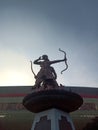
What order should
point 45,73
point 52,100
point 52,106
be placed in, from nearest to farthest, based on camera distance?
point 52,100, point 52,106, point 45,73

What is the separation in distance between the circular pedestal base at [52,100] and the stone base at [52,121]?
0.17 meters

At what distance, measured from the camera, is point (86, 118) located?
74.2 ft

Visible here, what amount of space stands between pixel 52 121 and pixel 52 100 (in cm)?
66

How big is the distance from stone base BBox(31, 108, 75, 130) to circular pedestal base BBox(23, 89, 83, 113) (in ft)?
0.55

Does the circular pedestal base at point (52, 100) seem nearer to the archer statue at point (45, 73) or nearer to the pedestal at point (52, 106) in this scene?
the pedestal at point (52, 106)

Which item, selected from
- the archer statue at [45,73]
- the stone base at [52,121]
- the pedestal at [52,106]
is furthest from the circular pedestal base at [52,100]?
the archer statue at [45,73]

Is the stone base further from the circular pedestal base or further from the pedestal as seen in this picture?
the circular pedestal base

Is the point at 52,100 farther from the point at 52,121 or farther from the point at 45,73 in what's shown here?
the point at 45,73

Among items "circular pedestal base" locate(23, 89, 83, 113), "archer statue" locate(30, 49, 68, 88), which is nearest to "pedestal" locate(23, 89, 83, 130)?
"circular pedestal base" locate(23, 89, 83, 113)

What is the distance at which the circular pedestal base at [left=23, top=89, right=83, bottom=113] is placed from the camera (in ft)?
27.6

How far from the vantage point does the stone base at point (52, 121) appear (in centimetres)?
856

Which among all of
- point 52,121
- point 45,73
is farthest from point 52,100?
point 45,73

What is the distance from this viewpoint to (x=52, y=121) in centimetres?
859

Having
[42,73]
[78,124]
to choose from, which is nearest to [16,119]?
[78,124]
